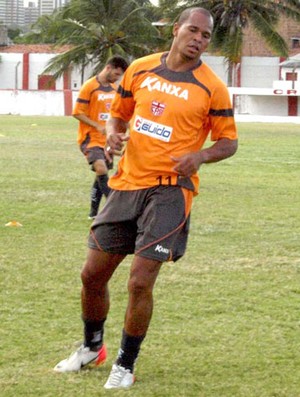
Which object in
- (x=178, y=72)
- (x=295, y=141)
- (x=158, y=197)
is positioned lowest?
(x=295, y=141)

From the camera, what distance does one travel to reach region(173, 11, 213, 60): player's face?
608 centimetres

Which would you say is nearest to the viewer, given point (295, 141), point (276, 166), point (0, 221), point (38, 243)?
point (38, 243)

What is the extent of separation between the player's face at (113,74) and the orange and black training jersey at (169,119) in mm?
6625

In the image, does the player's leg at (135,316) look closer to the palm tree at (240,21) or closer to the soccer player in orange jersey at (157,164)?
the soccer player in orange jersey at (157,164)

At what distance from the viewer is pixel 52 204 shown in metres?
15.1

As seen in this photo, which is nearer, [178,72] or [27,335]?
[178,72]

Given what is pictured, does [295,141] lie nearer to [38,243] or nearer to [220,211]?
[220,211]

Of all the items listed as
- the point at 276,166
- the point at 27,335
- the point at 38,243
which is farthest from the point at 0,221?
the point at 276,166

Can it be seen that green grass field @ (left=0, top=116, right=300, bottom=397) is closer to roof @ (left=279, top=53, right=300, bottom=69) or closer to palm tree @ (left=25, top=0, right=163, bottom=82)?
palm tree @ (left=25, top=0, right=163, bottom=82)

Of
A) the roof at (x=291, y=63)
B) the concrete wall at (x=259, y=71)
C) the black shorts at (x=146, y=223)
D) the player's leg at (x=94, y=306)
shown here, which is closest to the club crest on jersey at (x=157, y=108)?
the black shorts at (x=146, y=223)

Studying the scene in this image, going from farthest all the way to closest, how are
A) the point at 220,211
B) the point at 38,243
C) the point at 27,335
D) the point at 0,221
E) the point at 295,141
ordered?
the point at 295,141 < the point at 220,211 < the point at 0,221 < the point at 38,243 < the point at 27,335

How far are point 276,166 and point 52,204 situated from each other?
8818 mm

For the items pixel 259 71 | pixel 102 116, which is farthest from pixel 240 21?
pixel 102 116

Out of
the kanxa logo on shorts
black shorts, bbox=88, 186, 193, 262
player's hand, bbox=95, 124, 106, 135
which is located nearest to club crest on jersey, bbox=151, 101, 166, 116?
black shorts, bbox=88, 186, 193, 262
